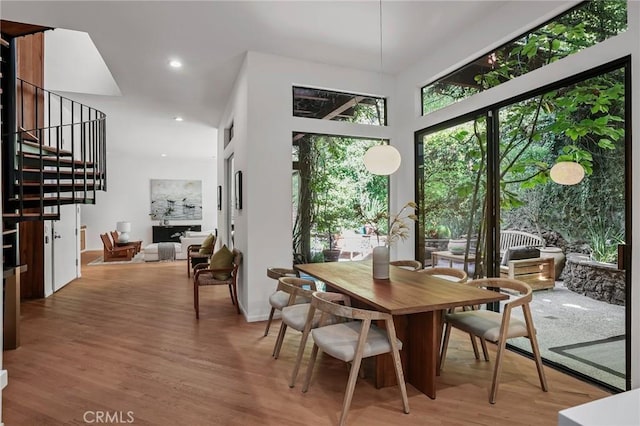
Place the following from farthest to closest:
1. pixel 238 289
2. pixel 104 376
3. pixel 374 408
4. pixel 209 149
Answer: pixel 209 149, pixel 238 289, pixel 104 376, pixel 374 408

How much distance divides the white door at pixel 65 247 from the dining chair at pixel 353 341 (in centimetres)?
530

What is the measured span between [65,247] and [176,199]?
5.59 meters

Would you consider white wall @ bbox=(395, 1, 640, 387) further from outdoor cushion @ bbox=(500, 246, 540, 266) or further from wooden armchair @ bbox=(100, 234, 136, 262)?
wooden armchair @ bbox=(100, 234, 136, 262)

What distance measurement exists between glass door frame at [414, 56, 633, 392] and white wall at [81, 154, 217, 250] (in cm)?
886

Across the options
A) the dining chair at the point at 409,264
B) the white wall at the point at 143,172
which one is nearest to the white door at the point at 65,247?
the white wall at the point at 143,172

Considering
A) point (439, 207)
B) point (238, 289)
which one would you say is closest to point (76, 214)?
point (238, 289)

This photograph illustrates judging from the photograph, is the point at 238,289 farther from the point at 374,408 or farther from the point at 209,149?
the point at 209,149

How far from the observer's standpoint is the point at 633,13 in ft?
7.79

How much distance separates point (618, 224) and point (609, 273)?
0.39 meters

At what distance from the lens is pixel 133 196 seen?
37.1 ft

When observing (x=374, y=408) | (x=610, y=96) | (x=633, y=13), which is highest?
(x=633, y=13)

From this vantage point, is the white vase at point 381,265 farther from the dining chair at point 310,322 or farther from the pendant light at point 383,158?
the pendant light at point 383,158

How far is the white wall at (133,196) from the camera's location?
11.0 metres

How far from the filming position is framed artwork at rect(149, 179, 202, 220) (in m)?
11.5
